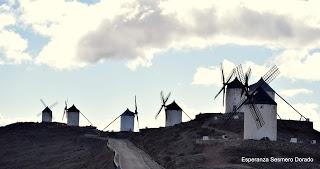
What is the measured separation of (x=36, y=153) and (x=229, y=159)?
51.7 metres

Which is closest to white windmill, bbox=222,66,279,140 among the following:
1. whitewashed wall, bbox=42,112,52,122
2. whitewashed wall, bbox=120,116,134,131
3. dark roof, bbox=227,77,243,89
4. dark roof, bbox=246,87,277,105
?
dark roof, bbox=246,87,277,105

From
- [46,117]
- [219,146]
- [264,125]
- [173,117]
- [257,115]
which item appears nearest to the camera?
[219,146]

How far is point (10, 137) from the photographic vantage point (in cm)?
12900

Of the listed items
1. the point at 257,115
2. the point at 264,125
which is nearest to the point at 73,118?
the point at 257,115

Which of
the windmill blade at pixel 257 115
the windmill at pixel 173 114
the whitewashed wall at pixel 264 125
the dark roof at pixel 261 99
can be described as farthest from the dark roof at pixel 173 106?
the windmill blade at pixel 257 115

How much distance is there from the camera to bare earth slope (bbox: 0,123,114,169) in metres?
88.4

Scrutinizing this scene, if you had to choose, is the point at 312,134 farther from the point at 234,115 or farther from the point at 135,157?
the point at 135,157

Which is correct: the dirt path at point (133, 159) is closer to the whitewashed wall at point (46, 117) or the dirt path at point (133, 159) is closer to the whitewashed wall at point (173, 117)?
the whitewashed wall at point (173, 117)

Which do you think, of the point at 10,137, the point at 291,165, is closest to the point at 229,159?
the point at 291,165

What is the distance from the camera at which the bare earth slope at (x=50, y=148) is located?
290 feet

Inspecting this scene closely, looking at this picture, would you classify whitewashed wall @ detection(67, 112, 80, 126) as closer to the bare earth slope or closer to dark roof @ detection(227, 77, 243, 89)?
the bare earth slope

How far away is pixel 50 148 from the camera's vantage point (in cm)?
11106

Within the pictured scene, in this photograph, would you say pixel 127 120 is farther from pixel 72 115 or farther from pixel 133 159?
pixel 133 159

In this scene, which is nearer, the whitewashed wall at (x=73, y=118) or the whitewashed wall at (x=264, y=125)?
the whitewashed wall at (x=264, y=125)
